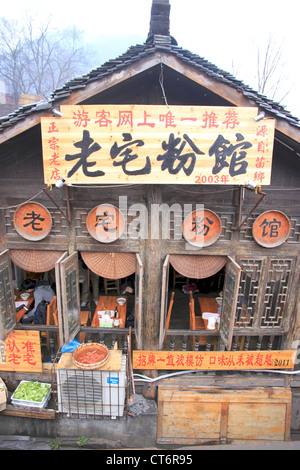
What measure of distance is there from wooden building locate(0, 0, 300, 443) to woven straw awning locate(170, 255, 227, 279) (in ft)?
0.08

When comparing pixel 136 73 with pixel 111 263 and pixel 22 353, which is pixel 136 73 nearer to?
pixel 111 263

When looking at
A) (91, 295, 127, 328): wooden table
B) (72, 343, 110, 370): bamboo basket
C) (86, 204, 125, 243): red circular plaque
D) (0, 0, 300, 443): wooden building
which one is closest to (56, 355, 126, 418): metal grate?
(72, 343, 110, 370): bamboo basket

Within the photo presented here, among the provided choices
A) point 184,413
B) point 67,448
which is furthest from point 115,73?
point 67,448

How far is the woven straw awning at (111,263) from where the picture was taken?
6.84m

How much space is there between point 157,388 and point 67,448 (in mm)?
2399

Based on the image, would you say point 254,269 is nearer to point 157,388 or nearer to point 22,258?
point 157,388

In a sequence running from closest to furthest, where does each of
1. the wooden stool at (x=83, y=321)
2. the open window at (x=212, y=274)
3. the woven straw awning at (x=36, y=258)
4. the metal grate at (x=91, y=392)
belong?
the open window at (x=212, y=274)
the metal grate at (x=91, y=392)
the woven straw awning at (x=36, y=258)
the wooden stool at (x=83, y=321)

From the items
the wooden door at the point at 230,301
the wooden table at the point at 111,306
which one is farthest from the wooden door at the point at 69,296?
the wooden door at the point at 230,301

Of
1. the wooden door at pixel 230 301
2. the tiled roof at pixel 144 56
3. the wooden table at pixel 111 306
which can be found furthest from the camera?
the wooden table at pixel 111 306

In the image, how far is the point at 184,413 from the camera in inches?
279

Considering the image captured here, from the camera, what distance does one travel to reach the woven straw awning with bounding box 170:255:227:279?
6.80 metres

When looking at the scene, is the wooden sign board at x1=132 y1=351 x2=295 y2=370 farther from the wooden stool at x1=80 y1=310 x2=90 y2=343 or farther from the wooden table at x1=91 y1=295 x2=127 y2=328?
the wooden stool at x1=80 y1=310 x2=90 y2=343

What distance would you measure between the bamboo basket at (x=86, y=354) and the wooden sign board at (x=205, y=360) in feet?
2.63

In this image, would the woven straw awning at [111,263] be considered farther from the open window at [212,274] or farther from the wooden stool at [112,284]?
the wooden stool at [112,284]
